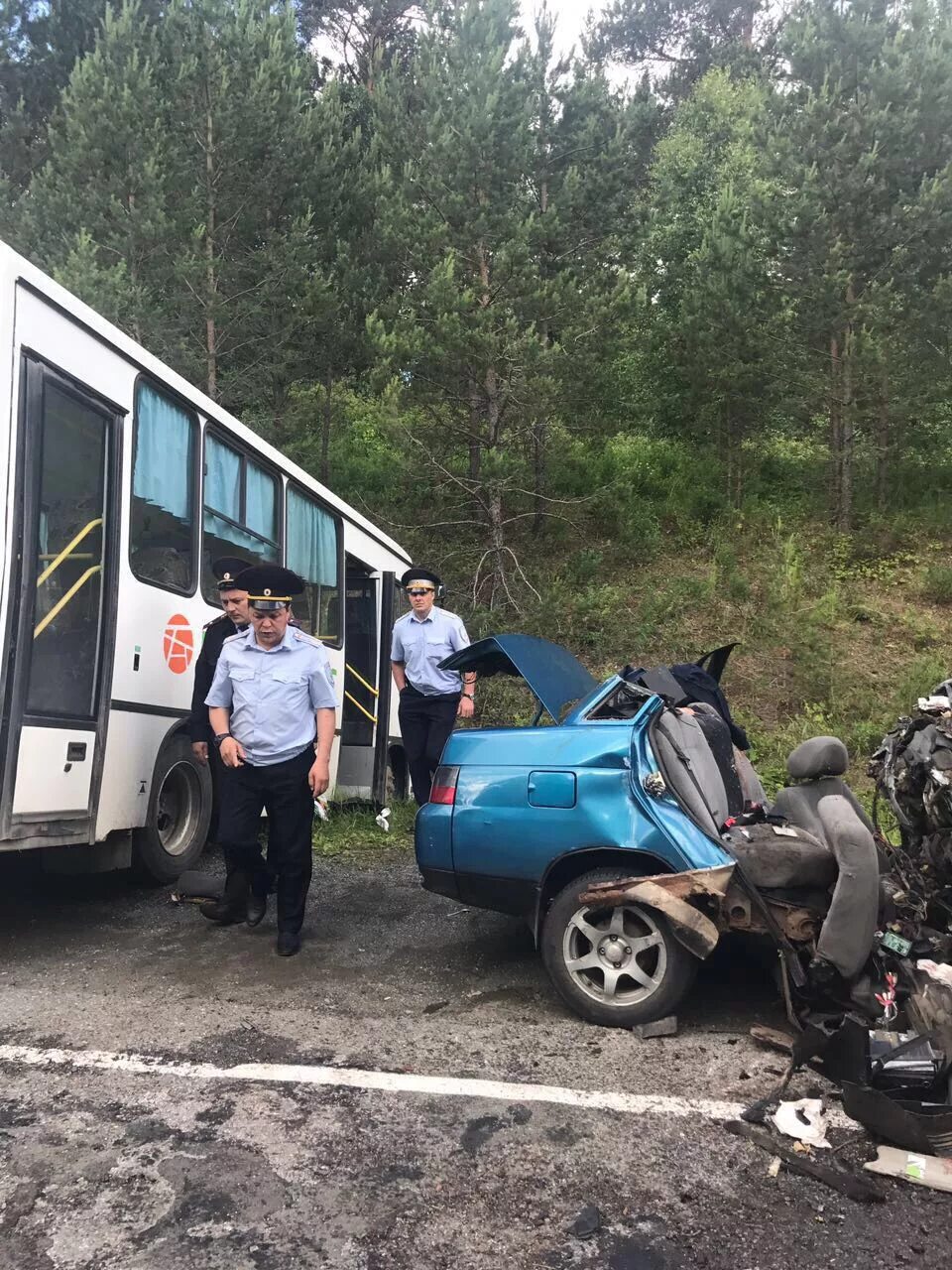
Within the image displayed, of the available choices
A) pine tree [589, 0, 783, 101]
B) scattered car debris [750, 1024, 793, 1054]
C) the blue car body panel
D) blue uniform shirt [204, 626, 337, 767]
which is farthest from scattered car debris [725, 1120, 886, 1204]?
pine tree [589, 0, 783, 101]

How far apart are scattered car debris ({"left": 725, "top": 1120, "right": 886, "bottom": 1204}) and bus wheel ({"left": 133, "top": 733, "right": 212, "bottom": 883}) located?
370 centimetres

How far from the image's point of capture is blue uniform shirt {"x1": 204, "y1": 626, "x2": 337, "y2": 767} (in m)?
4.61

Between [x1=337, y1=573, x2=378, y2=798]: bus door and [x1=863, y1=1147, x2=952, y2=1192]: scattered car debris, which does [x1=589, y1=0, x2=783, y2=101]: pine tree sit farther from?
[x1=863, y1=1147, x2=952, y2=1192]: scattered car debris

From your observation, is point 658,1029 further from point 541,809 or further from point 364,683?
point 364,683

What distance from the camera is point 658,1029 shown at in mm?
3582

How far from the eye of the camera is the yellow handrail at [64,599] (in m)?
4.30

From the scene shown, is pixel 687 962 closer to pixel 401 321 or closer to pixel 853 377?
pixel 401 321

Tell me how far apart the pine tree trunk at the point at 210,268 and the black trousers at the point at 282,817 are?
11.1 meters

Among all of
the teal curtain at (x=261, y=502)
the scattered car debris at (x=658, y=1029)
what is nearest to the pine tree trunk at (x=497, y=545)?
the teal curtain at (x=261, y=502)

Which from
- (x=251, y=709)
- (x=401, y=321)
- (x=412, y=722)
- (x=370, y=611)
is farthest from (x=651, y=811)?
(x=401, y=321)

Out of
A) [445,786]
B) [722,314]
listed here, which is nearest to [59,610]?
[445,786]

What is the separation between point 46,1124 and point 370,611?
6828 mm

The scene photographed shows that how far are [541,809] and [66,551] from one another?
266 centimetres

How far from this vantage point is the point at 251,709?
15.2 ft
